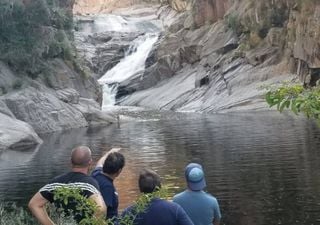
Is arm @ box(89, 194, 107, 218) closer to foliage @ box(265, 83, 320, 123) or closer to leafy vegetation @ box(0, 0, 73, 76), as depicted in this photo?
foliage @ box(265, 83, 320, 123)

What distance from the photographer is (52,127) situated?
170 ft

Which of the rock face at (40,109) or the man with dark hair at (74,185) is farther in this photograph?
the rock face at (40,109)

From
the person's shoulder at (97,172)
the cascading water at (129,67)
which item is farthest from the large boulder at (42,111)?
the person's shoulder at (97,172)

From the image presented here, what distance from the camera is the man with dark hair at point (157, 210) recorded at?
797 cm

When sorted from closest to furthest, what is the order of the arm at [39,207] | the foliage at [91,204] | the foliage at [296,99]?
the foliage at [296,99]
the foliage at [91,204]
the arm at [39,207]

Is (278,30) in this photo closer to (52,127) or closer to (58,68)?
(58,68)

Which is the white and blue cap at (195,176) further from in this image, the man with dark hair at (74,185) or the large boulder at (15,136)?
the large boulder at (15,136)

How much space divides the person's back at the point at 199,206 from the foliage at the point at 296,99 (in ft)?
7.69

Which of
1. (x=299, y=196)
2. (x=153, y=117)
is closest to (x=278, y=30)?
(x=153, y=117)

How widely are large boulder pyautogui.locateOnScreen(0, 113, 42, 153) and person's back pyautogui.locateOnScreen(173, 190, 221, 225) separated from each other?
31.2 meters

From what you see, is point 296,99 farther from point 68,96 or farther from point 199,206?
point 68,96

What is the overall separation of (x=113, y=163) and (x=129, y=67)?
277 ft

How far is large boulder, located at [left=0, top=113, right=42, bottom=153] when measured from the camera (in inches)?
1607

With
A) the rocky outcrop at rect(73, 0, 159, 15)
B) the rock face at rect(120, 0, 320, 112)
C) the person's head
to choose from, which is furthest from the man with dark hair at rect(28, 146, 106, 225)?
the rocky outcrop at rect(73, 0, 159, 15)
